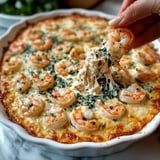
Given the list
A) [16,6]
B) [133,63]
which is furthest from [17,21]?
[133,63]

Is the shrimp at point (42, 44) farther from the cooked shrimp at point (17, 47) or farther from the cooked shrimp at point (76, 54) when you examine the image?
the cooked shrimp at point (76, 54)

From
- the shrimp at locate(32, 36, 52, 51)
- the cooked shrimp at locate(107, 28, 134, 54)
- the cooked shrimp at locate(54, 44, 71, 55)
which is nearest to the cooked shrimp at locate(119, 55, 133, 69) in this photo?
the cooked shrimp at locate(107, 28, 134, 54)

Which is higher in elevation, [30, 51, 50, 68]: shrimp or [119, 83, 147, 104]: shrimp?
[119, 83, 147, 104]: shrimp

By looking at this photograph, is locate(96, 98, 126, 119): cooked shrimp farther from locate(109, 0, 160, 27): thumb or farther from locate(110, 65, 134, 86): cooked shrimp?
locate(109, 0, 160, 27): thumb

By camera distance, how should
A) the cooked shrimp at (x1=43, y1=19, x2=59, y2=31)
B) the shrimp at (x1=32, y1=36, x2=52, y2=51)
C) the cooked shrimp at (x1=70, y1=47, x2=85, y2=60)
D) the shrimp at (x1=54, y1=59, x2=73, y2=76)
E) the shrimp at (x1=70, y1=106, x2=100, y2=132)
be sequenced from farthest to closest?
1. the cooked shrimp at (x1=43, y1=19, x2=59, y2=31)
2. the shrimp at (x1=32, y1=36, x2=52, y2=51)
3. the cooked shrimp at (x1=70, y1=47, x2=85, y2=60)
4. the shrimp at (x1=54, y1=59, x2=73, y2=76)
5. the shrimp at (x1=70, y1=106, x2=100, y2=132)

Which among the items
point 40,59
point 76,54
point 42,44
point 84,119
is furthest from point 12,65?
point 84,119

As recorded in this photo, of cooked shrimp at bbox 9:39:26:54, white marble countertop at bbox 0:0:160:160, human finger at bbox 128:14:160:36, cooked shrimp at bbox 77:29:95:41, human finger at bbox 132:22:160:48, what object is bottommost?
white marble countertop at bbox 0:0:160:160

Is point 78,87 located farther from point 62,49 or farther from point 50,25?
point 50,25
